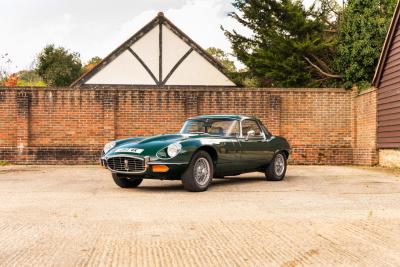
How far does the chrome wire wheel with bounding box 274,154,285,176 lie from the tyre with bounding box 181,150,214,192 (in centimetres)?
259

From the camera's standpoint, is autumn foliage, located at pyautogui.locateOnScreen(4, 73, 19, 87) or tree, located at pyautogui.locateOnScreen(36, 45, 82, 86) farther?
tree, located at pyautogui.locateOnScreen(36, 45, 82, 86)

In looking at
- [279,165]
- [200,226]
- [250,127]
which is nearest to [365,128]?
[279,165]

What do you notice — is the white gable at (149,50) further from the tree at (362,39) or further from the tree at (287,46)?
the tree at (362,39)

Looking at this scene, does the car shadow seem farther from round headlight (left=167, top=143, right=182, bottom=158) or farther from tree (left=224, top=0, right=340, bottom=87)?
tree (left=224, top=0, right=340, bottom=87)

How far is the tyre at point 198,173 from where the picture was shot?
31.8 ft

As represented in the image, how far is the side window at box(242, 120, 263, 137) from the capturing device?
11.4 m

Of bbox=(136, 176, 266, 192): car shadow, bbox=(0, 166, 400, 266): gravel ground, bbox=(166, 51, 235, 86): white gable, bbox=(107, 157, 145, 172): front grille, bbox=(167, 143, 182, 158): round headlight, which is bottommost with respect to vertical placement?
bbox=(136, 176, 266, 192): car shadow

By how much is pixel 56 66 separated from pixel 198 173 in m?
37.6

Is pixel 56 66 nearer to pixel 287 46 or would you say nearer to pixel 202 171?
pixel 287 46

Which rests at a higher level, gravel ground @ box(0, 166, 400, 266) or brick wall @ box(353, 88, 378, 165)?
brick wall @ box(353, 88, 378, 165)

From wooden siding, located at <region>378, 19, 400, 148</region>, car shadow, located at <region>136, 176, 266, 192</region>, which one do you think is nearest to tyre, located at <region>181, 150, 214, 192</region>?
car shadow, located at <region>136, 176, 266, 192</region>

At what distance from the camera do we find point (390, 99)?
17.5m

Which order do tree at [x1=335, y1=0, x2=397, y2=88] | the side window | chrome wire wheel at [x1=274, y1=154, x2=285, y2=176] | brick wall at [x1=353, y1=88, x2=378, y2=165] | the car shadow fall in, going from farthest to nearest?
1. tree at [x1=335, y1=0, x2=397, y2=88]
2. brick wall at [x1=353, y1=88, x2=378, y2=165]
3. chrome wire wheel at [x1=274, y1=154, x2=285, y2=176]
4. the side window
5. the car shadow

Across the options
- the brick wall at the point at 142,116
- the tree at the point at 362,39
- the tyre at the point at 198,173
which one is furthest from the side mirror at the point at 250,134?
the tree at the point at 362,39
